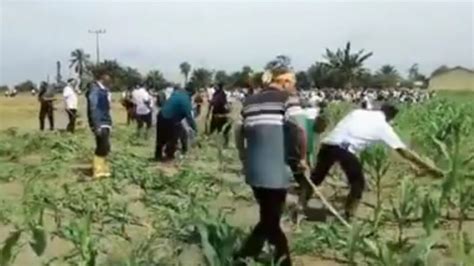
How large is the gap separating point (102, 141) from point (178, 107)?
3175mm

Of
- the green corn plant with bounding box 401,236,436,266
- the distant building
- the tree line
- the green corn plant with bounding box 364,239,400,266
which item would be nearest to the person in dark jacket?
the tree line

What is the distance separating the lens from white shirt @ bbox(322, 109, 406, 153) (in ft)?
27.9

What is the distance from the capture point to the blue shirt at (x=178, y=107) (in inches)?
579

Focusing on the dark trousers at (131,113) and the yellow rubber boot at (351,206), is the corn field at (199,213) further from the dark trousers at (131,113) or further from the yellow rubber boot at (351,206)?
the dark trousers at (131,113)

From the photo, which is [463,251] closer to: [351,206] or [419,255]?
[419,255]

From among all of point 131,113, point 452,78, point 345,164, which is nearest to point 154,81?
point 131,113

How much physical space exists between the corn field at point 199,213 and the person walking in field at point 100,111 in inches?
15.3

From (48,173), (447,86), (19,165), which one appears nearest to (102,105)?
(48,173)

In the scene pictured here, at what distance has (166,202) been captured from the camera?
386 inches

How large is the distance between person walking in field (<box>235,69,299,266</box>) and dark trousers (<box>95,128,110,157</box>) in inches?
215

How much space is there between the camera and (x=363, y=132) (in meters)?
8.65

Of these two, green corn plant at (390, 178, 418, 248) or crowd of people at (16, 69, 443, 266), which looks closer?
green corn plant at (390, 178, 418, 248)

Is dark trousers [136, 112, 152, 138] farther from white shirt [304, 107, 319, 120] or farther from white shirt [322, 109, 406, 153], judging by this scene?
white shirt [322, 109, 406, 153]

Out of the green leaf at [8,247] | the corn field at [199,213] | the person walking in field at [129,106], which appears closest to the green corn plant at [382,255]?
the corn field at [199,213]
